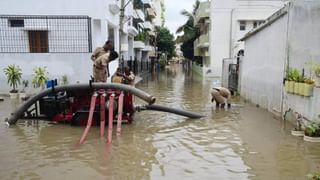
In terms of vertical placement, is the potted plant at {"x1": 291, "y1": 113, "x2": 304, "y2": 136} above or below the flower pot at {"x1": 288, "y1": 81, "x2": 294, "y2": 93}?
below

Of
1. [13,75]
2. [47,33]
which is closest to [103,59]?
[13,75]

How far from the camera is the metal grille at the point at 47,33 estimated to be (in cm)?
1742

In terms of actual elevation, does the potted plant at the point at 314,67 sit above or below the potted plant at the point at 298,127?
above

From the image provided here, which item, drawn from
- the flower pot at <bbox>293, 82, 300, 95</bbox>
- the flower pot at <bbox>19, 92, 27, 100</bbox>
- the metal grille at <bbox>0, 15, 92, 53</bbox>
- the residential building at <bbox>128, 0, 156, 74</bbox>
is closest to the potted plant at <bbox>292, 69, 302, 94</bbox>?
the flower pot at <bbox>293, 82, 300, 95</bbox>

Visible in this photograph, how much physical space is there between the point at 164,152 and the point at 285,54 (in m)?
5.82

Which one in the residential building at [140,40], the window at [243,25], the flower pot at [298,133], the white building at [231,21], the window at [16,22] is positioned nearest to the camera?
the flower pot at [298,133]

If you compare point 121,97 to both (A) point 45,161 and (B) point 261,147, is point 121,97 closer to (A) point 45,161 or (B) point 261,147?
(A) point 45,161

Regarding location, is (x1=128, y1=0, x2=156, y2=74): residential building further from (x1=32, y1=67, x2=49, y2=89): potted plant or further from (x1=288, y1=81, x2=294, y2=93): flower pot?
(x1=288, y1=81, x2=294, y2=93): flower pot

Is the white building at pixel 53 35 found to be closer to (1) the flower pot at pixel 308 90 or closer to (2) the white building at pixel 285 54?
(2) the white building at pixel 285 54

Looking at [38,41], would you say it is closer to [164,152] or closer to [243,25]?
[164,152]

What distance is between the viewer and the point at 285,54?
11.3 metres

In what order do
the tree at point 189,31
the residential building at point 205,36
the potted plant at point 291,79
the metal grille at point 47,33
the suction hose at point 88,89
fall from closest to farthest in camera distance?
the suction hose at point 88,89 → the potted plant at point 291,79 → the metal grille at point 47,33 → the residential building at point 205,36 → the tree at point 189,31

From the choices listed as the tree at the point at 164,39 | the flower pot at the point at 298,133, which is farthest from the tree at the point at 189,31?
the flower pot at the point at 298,133

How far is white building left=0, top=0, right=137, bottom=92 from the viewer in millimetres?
17016
